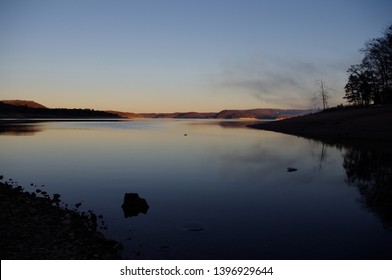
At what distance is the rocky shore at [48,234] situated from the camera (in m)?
9.45

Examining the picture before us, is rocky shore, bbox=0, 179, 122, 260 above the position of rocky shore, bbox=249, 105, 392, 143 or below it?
below

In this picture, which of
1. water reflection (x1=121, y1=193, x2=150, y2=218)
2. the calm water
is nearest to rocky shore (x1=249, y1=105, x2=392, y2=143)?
the calm water

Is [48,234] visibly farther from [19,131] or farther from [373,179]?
[19,131]

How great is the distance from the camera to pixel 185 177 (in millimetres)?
23734

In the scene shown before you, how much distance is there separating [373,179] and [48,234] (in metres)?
20.7

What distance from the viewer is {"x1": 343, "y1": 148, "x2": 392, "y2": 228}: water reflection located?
15.3 meters

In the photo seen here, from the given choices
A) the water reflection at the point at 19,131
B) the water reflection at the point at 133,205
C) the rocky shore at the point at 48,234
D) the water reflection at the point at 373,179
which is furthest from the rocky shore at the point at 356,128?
the water reflection at the point at 19,131

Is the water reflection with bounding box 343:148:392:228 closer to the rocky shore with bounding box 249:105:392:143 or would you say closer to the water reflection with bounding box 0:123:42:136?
the rocky shore with bounding box 249:105:392:143

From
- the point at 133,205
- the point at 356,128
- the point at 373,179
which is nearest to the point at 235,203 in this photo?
the point at 133,205

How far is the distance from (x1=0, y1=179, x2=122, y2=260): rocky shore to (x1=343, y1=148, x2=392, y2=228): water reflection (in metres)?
11.0

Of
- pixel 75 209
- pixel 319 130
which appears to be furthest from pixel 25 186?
pixel 319 130

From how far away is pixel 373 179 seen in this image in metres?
22.3

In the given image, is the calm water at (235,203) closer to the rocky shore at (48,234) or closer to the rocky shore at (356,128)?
the rocky shore at (48,234)
